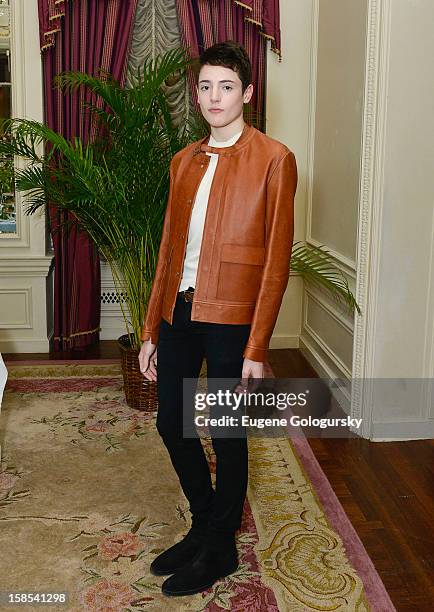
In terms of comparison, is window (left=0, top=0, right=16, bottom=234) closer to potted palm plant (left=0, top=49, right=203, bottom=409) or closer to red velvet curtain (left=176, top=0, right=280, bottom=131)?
potted palm plant (left=0, top=49, right=203, bottom=409)

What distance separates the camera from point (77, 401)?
4.07 metres

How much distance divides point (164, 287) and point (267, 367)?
96.0 inches

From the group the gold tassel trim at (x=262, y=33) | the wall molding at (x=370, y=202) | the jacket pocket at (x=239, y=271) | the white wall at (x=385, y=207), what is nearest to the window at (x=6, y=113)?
the gold tassel trim at (x=262, y=33)

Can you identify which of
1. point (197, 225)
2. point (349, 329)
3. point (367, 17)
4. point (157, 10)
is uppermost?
point (157, 10)

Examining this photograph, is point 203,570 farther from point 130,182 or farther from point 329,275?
point 329,275

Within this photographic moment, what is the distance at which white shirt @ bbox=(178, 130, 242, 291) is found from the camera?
2158mm

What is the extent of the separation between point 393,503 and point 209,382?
1149 mm

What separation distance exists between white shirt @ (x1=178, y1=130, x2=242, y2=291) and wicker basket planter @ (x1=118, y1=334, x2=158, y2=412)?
177 cm

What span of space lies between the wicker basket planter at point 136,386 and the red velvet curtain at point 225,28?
1790mm

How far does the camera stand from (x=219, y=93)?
2.06m

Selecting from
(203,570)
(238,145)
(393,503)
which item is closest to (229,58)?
(238,145)

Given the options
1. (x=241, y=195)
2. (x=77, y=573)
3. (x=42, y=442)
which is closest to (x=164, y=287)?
(x=241, y=195)

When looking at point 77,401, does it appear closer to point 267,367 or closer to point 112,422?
point 112,422

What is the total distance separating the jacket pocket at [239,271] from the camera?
2109 mm
